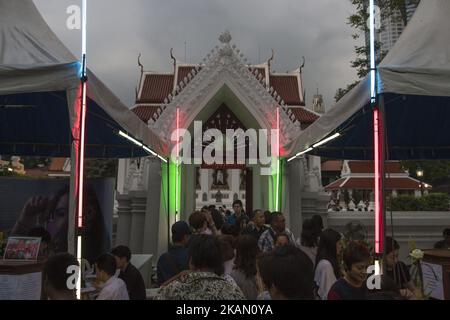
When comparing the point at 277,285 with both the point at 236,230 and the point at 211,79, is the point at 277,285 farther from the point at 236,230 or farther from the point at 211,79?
the point at 211,79

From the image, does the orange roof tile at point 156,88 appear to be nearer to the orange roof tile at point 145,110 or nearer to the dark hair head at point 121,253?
the orange roof tile at point 145,110

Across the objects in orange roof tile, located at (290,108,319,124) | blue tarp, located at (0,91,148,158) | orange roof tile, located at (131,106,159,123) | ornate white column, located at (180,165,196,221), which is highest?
orange roof tile, located at (131,106,159,123)

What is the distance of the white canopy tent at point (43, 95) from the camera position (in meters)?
3.43

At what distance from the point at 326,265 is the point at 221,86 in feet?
23.5

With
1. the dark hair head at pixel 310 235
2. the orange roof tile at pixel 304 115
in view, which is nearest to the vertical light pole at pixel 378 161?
the dark hair head at pixel 310 235

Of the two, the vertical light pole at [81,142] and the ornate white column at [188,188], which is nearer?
the vertical light pole at [81,142]

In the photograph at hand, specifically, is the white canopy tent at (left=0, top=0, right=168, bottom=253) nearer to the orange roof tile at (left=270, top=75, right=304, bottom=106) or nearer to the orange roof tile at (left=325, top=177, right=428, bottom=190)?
the orange roof tile at (left=270, top=75, right=304, bottom=106)

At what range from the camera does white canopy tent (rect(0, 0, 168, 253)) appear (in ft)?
11.2

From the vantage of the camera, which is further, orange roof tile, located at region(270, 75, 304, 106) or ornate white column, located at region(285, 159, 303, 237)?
orange roof tile, located at region(270, 75, 304, 106)

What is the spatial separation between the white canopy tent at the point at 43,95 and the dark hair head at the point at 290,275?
1.90 metres

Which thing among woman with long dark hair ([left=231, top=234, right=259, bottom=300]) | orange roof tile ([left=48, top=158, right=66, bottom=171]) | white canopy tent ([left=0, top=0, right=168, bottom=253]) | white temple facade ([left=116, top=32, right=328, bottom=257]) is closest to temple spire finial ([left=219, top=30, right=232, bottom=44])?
white temple facade ([left=116, top=32, right=328, bottom=257])

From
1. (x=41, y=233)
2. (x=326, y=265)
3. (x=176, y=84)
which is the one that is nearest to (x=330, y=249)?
(x=326, y=265)

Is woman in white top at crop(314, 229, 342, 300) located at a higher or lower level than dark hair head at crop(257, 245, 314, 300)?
lower

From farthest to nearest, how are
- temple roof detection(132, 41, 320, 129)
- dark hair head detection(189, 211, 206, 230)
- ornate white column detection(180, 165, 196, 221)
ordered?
temple roof detection(132, 41, 320, 129) < ornate white column detection(180, 165, 196, 221) < dark hair head detection(189, 211, 206, 230)
